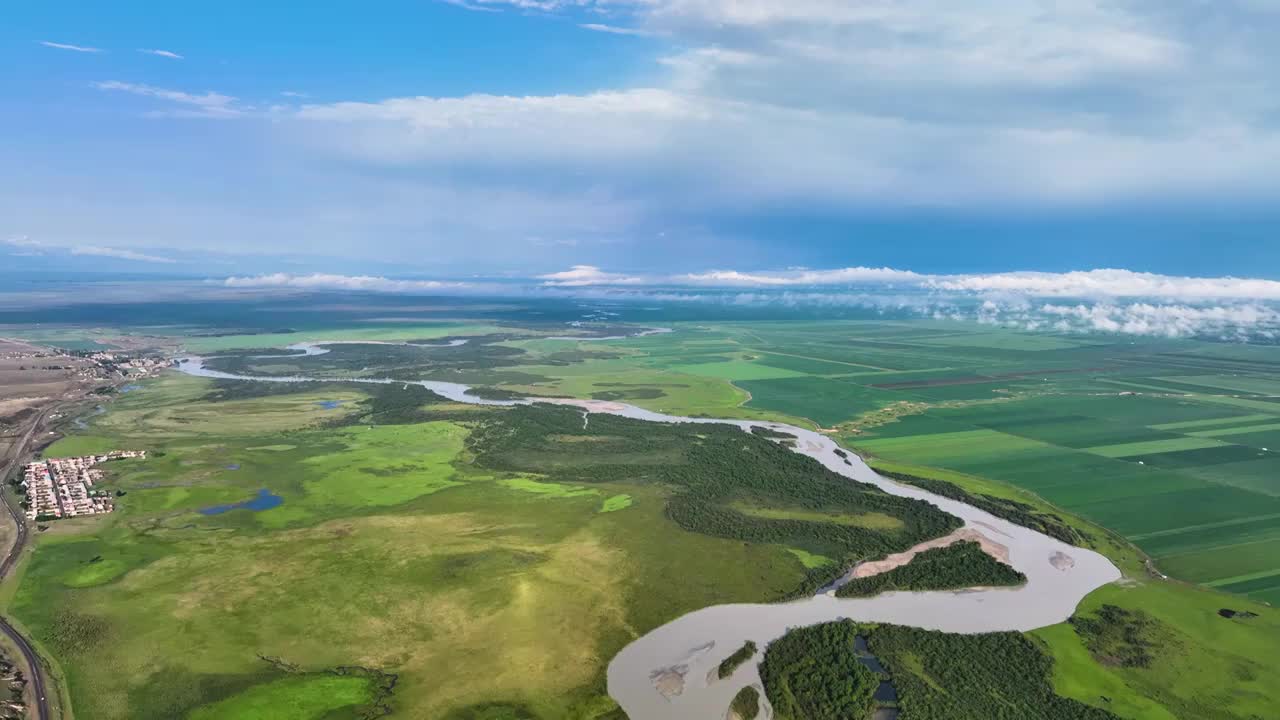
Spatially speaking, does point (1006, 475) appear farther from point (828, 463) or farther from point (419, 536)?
point (419, 536)

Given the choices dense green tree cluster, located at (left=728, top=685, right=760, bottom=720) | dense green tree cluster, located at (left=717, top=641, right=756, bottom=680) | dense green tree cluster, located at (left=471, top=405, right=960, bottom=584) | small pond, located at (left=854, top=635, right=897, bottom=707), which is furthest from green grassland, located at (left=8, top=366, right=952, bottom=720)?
small pond, located at (left=854, top=635, right=897, bottom=707)

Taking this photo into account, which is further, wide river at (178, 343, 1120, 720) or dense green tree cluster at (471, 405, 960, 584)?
dense green tree cluster at (471, 405, 960, 584)

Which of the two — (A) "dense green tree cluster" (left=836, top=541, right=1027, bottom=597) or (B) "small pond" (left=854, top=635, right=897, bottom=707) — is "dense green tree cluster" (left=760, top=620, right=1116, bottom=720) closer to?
(B) "small pond" (left=854, top=635, right=897, bottom=707)

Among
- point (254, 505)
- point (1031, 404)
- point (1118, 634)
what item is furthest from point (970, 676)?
Result: point (1031, 404)

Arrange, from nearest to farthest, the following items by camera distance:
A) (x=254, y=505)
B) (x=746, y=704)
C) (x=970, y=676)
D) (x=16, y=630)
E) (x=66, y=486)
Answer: (x=746, y=704) → (x=970, y=676) → (x=16, y=630) → (x=254, y=505) → (x=66, y=486)

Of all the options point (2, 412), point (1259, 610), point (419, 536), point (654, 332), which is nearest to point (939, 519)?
point (1259, 610)

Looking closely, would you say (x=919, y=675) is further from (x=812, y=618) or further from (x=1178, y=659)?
(x=1178, y=659)

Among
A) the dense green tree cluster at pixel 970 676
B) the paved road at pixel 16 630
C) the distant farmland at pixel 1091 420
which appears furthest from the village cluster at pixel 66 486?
the distant farmland at pixel 1091 420
